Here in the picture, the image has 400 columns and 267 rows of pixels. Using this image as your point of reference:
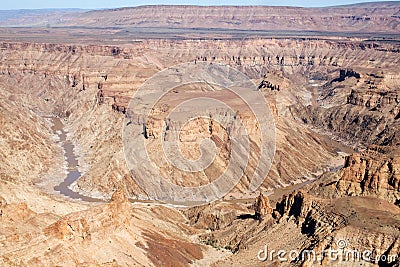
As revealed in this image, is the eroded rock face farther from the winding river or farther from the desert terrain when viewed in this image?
the winding river

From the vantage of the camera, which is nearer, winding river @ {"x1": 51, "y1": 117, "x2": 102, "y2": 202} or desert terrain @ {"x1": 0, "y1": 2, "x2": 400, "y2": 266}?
desert terrain @ {"x1": 0, "y1": 2, "x2": 400, "y2": 266}

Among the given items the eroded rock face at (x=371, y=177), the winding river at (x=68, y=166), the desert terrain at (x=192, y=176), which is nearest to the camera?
the desert terrain at (x=192, y=176)

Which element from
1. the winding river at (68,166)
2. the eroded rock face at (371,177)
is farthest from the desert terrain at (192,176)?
the winding river at (68,166)

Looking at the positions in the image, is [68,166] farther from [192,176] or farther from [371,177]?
[371,177]

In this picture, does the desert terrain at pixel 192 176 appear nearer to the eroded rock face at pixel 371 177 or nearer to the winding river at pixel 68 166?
the eroded rock face at pixel 371 177

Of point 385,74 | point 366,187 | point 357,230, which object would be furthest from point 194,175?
point 385,74

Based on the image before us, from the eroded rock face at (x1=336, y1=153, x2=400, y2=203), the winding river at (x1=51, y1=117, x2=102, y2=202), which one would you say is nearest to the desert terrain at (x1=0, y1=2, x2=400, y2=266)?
the eroded rock face at (x1=336, y1=153, x2=400, y2=203)

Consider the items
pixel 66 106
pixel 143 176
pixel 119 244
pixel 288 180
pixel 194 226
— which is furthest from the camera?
pixel 66 106

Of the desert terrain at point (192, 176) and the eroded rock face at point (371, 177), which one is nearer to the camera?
the desert terrain at point (192, 176)

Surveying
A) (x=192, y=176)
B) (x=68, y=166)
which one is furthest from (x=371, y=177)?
(x=68, y=166)

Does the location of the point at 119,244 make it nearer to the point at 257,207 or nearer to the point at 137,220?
the point at 137,220

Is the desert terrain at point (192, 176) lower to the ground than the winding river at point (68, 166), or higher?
higher
